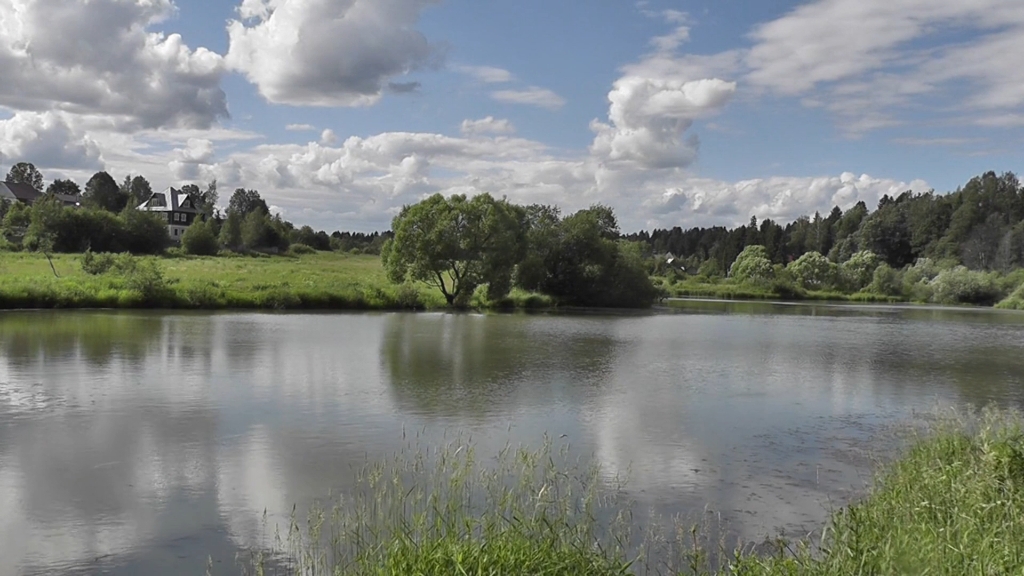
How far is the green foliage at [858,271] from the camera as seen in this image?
321 feet

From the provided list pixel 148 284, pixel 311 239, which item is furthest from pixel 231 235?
pixel 148 284

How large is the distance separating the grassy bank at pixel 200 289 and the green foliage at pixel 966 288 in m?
53.0

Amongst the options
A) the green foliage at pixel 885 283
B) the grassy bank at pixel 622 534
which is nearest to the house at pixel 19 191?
the green foliage at pixel 885 283

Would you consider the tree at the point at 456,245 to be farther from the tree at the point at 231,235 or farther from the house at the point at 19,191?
the house at the point at 19,191

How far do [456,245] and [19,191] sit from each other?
84847mm

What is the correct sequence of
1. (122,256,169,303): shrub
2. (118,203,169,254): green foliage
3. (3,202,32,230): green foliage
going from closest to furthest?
(122,256,169,303): shrub, (3,202,32,230): green foliage, (118,203,169,254): green foliage

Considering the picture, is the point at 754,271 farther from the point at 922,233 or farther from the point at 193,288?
the point at 193,288

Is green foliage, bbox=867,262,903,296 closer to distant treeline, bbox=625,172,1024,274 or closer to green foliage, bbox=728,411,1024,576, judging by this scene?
distant treeline, bbox=625,172,1024,274

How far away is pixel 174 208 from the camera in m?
106

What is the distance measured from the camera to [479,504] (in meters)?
8.88

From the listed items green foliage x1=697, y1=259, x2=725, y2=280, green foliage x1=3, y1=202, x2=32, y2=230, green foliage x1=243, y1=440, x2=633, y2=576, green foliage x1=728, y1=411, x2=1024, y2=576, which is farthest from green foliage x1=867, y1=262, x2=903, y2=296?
green foliage x1=243, y1=440, x2=633, y2=576

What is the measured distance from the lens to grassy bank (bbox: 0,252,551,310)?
3925 centimetres

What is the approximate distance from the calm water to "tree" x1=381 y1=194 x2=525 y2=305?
17188 mm

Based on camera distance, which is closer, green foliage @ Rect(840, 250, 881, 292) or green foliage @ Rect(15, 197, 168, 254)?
green foliage @ Rect(15, 197, 168, 254)
